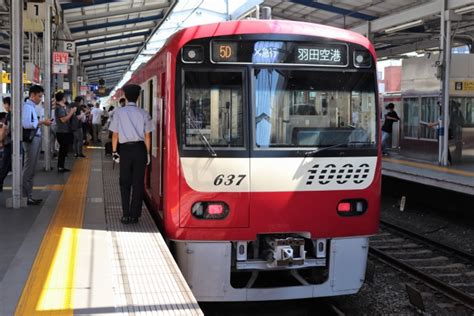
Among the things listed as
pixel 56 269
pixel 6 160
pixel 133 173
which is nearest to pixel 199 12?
pixel 6 160

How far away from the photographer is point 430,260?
8.05 metres

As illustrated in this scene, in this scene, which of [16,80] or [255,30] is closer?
[255,30]

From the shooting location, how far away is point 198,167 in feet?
16.2

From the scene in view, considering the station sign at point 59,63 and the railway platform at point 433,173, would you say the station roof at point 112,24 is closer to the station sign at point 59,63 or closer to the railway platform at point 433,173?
the station sign at point 59,63

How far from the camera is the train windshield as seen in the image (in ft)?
16.7

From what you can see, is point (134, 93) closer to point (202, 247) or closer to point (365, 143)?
point (202, 247)

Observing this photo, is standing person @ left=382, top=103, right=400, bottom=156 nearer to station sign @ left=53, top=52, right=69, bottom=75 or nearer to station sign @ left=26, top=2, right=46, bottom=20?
station sign @ left=53, top=52, right=69, bottom=75

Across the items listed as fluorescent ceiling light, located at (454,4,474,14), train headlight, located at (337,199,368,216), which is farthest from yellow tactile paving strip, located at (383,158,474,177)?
train headlight, located at (337,199,368,216)

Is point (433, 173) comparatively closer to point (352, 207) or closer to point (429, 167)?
point (429, 167)

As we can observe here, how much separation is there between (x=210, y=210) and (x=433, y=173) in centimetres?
764

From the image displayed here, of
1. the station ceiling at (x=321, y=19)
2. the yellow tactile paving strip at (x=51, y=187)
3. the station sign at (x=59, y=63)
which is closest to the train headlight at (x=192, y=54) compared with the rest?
the yellow tactile paving strip at (x=51, y=187)

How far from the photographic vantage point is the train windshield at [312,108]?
200 inches

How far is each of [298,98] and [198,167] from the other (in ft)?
3.67

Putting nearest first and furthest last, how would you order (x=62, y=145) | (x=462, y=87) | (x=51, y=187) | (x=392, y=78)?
(x=51, y=187), (x=62, y=145), (x=462, y=87), (x=392, y=78)
